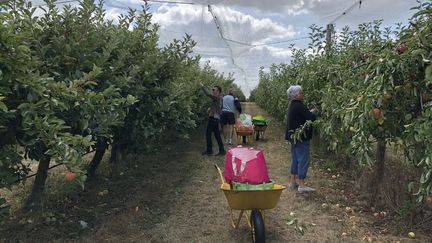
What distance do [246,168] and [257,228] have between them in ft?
2.44

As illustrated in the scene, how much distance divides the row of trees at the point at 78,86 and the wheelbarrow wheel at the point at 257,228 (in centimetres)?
179

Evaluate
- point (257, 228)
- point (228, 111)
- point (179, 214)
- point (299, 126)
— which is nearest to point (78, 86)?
point (257, 228)

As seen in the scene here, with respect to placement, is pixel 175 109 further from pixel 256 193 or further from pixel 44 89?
pixel 44 89

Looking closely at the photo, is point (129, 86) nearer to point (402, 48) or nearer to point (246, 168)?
point (246, 168)

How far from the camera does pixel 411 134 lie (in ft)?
11.7

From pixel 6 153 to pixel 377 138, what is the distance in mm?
3693

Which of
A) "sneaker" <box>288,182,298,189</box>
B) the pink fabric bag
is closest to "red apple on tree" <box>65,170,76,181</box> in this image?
the pink fabric bag

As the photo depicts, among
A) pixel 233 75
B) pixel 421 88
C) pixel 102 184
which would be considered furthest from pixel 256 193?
pixel 233 75

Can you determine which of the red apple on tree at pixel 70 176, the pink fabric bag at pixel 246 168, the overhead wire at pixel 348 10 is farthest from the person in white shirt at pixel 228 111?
the red apple on tree at pixel 70 176

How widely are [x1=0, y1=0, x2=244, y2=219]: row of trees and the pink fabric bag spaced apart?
1430mm

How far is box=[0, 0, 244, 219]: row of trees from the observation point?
3.18m

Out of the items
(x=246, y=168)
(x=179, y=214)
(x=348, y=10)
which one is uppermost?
(x=348, y=10)

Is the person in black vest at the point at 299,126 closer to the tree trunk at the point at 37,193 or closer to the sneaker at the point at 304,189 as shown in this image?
the sneaker at the point at 304,189

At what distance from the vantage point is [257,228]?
14.4 feet
